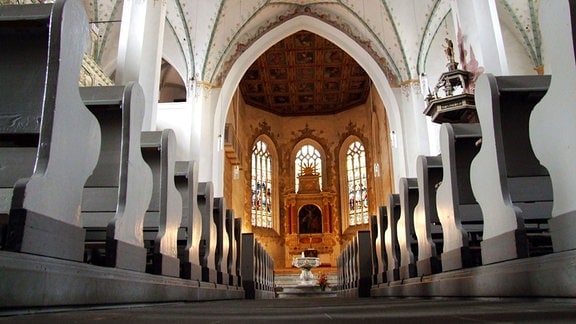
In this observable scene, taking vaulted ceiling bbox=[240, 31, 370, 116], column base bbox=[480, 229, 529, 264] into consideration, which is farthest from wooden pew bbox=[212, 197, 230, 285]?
vaulted ceiling bbox=[240, 31, 370, 116]

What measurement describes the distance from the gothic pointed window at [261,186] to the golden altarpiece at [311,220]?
805 millimetres

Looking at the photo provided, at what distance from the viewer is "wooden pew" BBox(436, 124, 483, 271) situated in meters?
3.07

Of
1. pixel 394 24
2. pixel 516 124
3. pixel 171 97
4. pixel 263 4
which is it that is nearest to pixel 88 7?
pixel 263 4

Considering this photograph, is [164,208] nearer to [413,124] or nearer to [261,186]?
[413,124]

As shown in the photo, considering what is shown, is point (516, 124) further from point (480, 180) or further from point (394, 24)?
point (394, 24)

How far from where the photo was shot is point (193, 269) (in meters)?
4.15

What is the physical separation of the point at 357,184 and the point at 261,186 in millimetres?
4076

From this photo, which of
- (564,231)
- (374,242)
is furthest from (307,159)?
(564,231)

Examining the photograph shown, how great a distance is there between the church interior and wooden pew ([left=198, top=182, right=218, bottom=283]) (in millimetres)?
21

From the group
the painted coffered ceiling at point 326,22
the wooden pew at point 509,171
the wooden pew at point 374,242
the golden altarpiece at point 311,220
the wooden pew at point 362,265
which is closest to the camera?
the wooden pew at point 509,171

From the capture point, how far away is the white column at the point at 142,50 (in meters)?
7.08

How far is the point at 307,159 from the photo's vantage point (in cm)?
2145

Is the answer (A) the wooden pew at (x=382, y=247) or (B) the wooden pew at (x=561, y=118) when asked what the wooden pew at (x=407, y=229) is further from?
(B) the wooden pew at (x=561, y=118)

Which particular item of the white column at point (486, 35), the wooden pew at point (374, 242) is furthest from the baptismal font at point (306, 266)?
the white column at point (486, 35)
